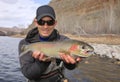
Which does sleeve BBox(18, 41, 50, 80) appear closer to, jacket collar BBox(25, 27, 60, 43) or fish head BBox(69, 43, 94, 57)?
jacket collar BBox(25, 27, 60, 43)

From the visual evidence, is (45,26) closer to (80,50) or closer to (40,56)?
(40,56)

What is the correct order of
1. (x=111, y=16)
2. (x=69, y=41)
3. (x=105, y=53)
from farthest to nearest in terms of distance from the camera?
(x=111, y=16)
(x=105, y=53)
(x=69, y=41)

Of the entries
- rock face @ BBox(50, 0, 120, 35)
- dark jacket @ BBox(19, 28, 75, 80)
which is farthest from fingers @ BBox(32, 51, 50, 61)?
rock face @ BBox(50, 0, 120, 35)

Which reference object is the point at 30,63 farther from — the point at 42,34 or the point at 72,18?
the point at 72,18

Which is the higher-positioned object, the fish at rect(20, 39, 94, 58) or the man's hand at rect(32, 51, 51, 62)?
the fish at rect(20, 39, 94, 58)

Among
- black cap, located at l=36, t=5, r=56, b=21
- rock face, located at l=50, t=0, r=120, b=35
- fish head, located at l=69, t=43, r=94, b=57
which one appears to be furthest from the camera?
rock face, located at l=50, t=0, r=120, b=35

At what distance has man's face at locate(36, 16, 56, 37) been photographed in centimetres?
470

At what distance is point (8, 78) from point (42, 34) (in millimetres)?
12218

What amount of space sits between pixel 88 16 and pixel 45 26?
6307 centimetres

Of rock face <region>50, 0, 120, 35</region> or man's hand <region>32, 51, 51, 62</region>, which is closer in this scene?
man's hand <region>32, 51, 51, 62</region>

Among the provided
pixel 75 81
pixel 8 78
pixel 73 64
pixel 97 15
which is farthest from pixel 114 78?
pixel 97 15

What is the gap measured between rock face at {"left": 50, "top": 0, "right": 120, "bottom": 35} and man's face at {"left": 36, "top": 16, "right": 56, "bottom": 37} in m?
40.6

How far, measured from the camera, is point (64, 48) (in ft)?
13.4

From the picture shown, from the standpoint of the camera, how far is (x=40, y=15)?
187 inches
